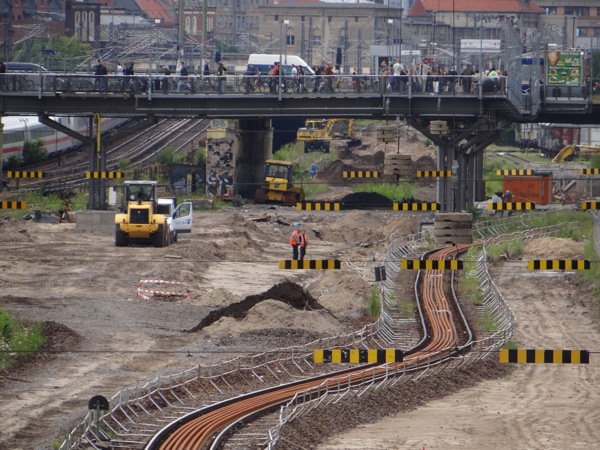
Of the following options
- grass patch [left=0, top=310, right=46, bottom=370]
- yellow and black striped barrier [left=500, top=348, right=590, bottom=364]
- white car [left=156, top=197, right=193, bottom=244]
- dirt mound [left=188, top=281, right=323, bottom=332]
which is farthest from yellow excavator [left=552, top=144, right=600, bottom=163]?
yellow and black striped barrier [left=500, top=348, right=590, bottom=364]

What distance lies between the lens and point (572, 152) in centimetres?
10312

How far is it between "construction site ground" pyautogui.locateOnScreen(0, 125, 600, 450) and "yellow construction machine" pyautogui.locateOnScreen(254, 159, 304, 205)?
10.8 m

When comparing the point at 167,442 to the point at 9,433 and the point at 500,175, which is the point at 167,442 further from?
the point at 500,175

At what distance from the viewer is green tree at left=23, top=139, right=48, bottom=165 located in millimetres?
79250

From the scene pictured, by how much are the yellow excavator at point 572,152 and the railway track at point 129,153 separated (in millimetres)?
24790

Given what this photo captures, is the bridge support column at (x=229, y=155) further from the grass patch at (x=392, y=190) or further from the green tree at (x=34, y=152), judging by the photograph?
the green tree at (x=34, y=152)

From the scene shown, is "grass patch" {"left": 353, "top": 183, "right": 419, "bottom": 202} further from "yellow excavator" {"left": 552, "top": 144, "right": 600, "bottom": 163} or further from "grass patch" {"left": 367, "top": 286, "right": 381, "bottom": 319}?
"grass patch" {"left": 367, "top": 286, "right": 381, "bottom": 319}

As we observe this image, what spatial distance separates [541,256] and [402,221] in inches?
515

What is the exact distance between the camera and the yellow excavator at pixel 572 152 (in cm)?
10156

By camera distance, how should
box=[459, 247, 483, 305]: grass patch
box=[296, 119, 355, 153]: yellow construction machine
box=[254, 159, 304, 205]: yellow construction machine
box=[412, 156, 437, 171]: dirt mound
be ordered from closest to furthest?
box=[459, 247, 483, 305]: grass patch → box=[254, 159, 304, 205]: yellow construction machine → box=[412, 156, 437, 171]: dirt mound → box=[296, 119, 355, 153]: yellow construction machine

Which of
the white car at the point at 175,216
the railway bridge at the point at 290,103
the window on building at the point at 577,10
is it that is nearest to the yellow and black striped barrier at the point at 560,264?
the railway bridge at the point at 290,103

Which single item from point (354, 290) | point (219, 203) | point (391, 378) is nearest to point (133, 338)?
point (391, 378)

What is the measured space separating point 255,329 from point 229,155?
39.4m

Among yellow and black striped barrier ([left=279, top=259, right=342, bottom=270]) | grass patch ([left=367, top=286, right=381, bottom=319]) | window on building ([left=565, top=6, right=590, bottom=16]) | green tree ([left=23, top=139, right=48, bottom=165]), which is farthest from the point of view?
window on building ([left=565, top=6, right=590, bottom=16])
